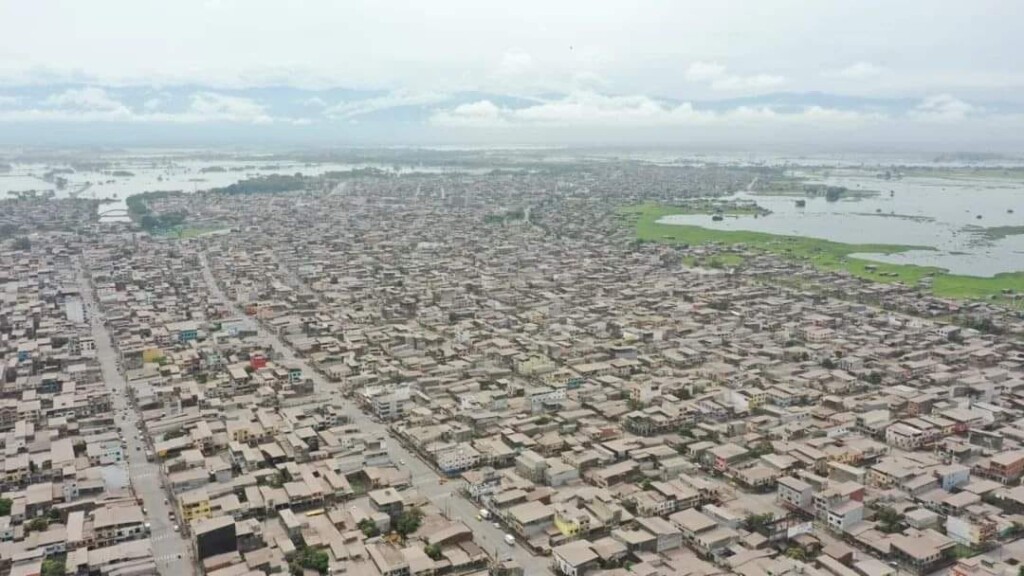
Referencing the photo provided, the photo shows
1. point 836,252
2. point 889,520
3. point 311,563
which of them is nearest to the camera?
point 311,563

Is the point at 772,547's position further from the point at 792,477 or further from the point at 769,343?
the point at 769,343

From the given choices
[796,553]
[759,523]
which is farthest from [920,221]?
[796,553]

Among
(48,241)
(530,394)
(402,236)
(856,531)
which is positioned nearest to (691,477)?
(856,531)

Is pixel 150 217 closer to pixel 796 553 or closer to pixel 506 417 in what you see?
pixel 506 417

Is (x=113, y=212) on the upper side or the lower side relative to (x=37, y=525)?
upper

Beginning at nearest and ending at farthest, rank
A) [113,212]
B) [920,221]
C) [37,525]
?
1. [37,525]
2. [920,221]
3. [113,212]

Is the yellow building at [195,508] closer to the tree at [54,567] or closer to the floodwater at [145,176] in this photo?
the tree at [54,567]

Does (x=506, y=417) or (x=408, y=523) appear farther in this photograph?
(x=506, y=417)
